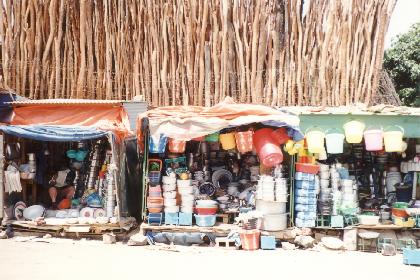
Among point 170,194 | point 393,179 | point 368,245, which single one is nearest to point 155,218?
point 170,194

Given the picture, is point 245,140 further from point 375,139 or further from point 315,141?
point 375,139

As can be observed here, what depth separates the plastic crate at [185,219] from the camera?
8000 mm

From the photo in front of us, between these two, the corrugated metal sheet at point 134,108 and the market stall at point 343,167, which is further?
the corrugated metal sheet at point 134,108

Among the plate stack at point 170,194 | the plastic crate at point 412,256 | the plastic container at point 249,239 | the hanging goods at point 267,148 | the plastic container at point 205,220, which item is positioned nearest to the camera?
the plastic crate at point 412,256

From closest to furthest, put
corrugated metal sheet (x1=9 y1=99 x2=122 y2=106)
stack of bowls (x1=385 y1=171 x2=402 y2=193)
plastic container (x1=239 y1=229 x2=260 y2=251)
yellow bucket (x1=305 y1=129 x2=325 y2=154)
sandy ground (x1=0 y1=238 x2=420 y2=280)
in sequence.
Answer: sandy ground (x1=0 y1=238 x2=420 y2=280), plastic container (x1=239 y1=229 x2=260 y2=251), yellow bucket (x1=305 y1=129 x2=325 y2=154), stack of bowls (x1=385 y1=171 x2=402 y2=193), corrugated metal sheet (x1=9 y1=99 x2=122 y2=106)

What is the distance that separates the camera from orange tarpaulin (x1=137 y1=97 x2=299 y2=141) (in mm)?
7574

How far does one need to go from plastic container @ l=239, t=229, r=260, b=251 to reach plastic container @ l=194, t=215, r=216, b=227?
63cm

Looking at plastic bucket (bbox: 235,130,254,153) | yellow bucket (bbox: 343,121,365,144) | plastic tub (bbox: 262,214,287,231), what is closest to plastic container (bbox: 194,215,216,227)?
plastic tub (bbox: 262,214,287,231)

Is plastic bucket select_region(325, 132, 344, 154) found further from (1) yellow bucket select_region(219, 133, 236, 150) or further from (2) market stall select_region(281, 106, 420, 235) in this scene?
(1) yellow bucket select_region(219, 133, 236, 150)

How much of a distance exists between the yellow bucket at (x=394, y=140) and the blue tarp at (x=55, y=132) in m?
4.90

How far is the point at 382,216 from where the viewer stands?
8.34 m

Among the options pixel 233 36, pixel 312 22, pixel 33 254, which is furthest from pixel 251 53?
pixel 33 254

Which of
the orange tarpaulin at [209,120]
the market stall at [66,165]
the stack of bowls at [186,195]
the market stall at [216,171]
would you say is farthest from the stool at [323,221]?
the market stall at [66,165]

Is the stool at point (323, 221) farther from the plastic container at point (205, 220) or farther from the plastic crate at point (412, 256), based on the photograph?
the plastic container at point (205, 220)
